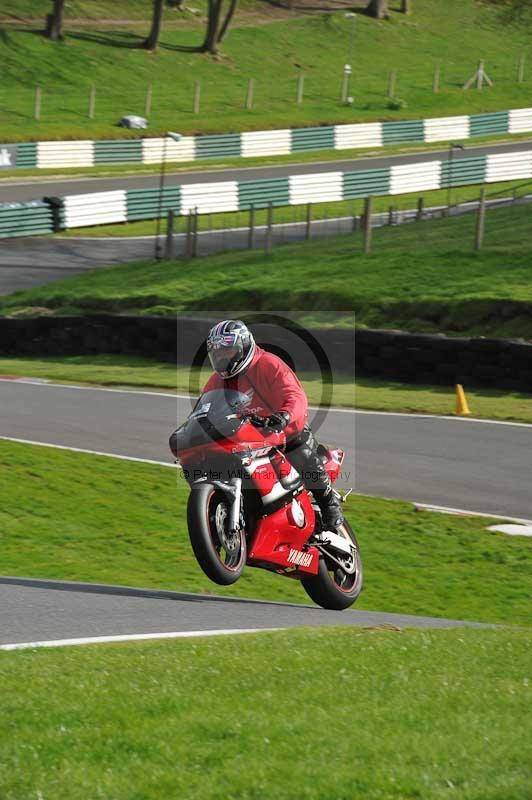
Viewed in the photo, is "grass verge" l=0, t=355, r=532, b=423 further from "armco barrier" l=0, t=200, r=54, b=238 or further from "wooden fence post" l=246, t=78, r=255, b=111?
"wooden fence post" l=246, t=78, r=255, b=111

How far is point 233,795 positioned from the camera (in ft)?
17.4

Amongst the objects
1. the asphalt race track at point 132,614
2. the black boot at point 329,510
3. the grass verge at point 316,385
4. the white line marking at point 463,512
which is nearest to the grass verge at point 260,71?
the grass verge at point 316,385

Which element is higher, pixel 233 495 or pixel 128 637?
pixel 233 495

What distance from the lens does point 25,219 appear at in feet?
125

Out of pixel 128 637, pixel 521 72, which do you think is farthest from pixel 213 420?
pixel 521 72

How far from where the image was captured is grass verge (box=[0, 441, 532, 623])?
38.4ft

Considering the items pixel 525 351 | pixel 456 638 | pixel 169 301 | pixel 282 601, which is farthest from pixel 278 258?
pixel 456 638

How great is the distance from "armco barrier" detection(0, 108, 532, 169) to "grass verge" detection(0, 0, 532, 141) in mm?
2444

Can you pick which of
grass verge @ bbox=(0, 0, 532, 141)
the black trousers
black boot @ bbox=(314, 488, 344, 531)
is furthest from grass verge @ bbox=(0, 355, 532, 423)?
grass verge @ bbox=(0, 0, 532, 141)

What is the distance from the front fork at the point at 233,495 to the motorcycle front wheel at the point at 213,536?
0.06 metres

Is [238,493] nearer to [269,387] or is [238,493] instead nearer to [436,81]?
[269,387]

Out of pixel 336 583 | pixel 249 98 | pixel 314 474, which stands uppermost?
pixel 314 474

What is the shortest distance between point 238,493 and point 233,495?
0.13 feet

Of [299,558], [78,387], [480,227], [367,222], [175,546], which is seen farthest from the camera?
[367,222]
